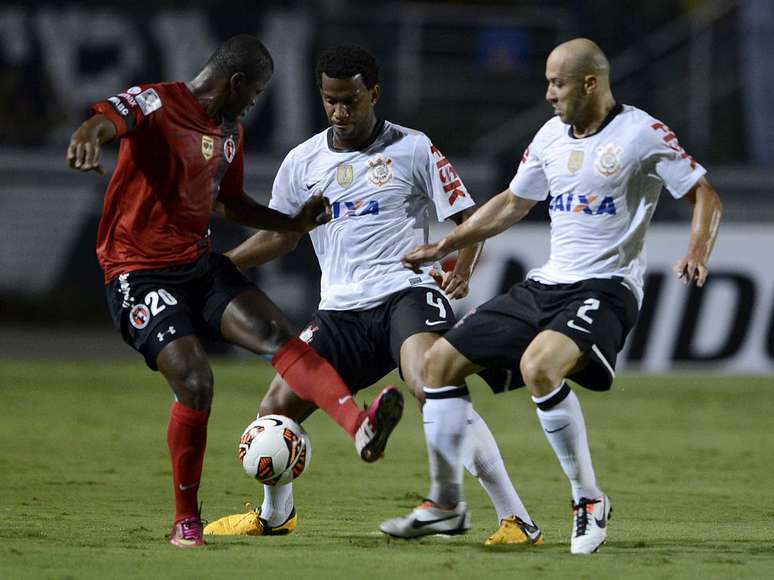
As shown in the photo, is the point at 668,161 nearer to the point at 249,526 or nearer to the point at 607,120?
the point at 607,120

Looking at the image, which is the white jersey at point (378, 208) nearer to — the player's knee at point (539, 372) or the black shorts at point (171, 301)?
the black shorts at point (171, 301)

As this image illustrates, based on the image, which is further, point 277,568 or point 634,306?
point 634,306

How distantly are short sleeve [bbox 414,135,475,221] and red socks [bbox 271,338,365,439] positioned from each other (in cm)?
110

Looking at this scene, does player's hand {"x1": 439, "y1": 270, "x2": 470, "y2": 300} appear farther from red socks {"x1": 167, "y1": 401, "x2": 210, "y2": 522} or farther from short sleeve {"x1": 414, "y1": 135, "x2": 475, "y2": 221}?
red socks {"x1": 167, "y1": 401, "x2": 210, "y2": 522}

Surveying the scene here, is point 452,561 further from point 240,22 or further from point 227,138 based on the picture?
point 240,22

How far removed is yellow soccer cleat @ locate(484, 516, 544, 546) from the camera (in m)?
6.04

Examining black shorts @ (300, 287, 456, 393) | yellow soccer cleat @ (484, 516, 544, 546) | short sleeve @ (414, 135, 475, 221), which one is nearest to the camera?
yellow soccer cleat @ (484, 516, 544, 546)

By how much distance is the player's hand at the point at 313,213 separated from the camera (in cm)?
679

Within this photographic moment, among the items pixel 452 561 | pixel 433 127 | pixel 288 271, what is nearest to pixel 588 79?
pixel 452 561

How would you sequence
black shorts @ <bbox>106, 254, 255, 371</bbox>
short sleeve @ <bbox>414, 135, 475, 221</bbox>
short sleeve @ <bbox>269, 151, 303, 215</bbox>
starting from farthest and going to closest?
short sleeve @ <bbox>269, 151, 303, 215</bbox> → short sleeve @ <bbox>414, 135, 475, 221</bbox> → black shorts @ <bbox>106, 254, 255, 371</bbox>

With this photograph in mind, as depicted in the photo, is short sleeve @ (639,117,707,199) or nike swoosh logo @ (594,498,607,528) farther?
short sleeve @ (639,117,707,199)

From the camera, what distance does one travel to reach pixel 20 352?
1805 cm

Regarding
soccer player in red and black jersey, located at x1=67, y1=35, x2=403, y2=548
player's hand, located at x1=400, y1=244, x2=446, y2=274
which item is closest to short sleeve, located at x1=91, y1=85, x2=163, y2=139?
soccer player in red and black jersey, located at x1=67, y1=35, x2=403, y2=548

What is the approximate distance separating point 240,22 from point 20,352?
6003 millimetres
